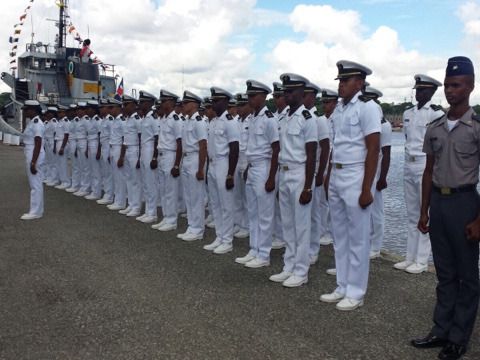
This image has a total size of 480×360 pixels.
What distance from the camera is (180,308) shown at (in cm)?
398

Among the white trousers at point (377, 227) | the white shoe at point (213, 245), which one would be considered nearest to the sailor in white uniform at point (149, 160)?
the white shoe at point (213, 245)

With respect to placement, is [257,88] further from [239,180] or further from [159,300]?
[159,300]

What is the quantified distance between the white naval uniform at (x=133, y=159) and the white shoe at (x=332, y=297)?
493 centimetres

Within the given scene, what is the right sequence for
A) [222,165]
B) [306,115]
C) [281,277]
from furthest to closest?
[222,165]
[281,277]
[306,115]

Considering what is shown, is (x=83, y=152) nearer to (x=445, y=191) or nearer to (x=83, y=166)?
(x=83, y=166)

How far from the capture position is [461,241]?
312 centimetres

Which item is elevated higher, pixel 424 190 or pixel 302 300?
pixel 424 190

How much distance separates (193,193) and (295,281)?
2.58 metres

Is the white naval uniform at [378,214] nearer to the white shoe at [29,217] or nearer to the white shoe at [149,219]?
the white shoe at [149,219]

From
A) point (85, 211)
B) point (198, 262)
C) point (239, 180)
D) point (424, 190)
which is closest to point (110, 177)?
point (85, 211)

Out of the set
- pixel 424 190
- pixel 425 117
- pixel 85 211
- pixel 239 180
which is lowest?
pixel 85 211

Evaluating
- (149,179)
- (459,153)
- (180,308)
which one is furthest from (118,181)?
(459,153)

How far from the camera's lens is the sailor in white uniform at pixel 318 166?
5023 millimetres

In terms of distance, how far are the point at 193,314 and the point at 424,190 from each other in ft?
6.83
